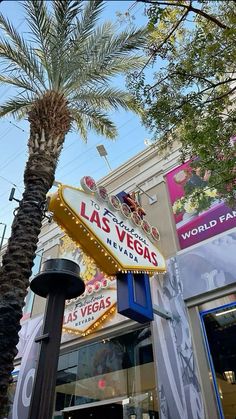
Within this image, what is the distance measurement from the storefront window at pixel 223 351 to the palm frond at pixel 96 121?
5.99 metres

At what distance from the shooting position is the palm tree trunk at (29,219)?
4.68m

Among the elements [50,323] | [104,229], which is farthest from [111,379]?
[50,323]

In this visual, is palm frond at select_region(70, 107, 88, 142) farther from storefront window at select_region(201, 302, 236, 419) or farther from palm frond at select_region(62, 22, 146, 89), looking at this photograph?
storefront window at select_region(201, 302, 236, 419)

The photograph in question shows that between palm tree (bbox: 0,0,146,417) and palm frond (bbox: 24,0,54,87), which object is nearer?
palm tree (bbox: 0,0,146,417)

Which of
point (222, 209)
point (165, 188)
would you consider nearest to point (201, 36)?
point (222, 209)

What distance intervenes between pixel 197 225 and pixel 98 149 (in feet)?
18.5

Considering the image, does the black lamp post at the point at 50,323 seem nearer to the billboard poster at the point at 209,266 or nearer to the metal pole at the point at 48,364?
the metal pole at the point at 48,364

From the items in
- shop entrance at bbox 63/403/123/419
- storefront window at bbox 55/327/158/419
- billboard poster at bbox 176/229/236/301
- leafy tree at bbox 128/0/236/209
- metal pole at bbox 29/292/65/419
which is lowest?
metal pole at bbox 29/292/65/419

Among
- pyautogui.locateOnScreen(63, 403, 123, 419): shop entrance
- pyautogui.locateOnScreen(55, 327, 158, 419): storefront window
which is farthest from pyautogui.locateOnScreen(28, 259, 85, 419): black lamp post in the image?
pyautogui.locateOnScreen(63, 403, 123, 419): shop entrance

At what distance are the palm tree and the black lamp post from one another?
4.31 feet

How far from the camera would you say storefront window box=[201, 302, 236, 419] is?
669 cm

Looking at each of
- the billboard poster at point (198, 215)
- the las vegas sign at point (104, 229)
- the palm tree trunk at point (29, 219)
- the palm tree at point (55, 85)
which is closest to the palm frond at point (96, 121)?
the palm tree at point (55, 85)

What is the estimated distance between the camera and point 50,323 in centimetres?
395

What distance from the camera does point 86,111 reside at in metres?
10.1
